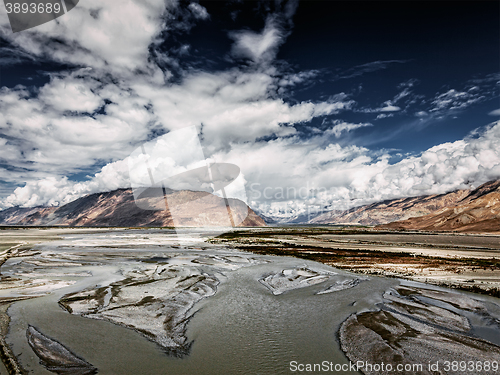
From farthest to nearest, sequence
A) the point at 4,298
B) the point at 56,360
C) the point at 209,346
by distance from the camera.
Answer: the point at 4,298 → the point at 209,346 → the point at 56,360

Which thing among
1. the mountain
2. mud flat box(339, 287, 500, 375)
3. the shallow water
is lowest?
the mountain

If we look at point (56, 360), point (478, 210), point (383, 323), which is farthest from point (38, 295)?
point (478, 210)

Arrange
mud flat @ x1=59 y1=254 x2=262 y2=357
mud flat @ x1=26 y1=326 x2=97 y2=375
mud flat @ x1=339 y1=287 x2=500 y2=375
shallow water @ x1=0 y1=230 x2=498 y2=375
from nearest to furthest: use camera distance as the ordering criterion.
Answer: mud flat @ x1=26 y1=326 x2=97 y2=375
shallow water @ x1=0 y1=230 x2=498 y2=375
mud flat @ x1=339 y1=287 x2=500 y2=375
mud flat @ x1=59 y1=254 x2=262 y2=357

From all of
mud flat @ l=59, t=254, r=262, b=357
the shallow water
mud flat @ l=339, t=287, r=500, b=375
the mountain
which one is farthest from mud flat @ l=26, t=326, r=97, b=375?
the mountain

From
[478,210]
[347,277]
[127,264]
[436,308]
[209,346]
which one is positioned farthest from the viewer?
[478,210]

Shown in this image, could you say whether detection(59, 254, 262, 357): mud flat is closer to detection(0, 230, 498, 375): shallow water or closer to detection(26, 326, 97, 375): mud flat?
detection(0, 230, 498, 375): shallow water

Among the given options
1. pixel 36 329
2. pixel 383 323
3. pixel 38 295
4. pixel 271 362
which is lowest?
pixel 383 323

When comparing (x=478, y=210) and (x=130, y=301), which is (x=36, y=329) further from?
(x=478, y=210)

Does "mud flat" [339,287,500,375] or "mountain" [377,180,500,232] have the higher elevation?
"mud flat" [339,287,500,375]

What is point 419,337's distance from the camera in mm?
10148

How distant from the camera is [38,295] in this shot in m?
15.4

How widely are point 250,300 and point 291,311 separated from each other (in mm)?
2915

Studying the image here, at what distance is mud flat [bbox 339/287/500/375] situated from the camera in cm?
858

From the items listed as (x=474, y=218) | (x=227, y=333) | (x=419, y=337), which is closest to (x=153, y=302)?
(x=227, y=333)
